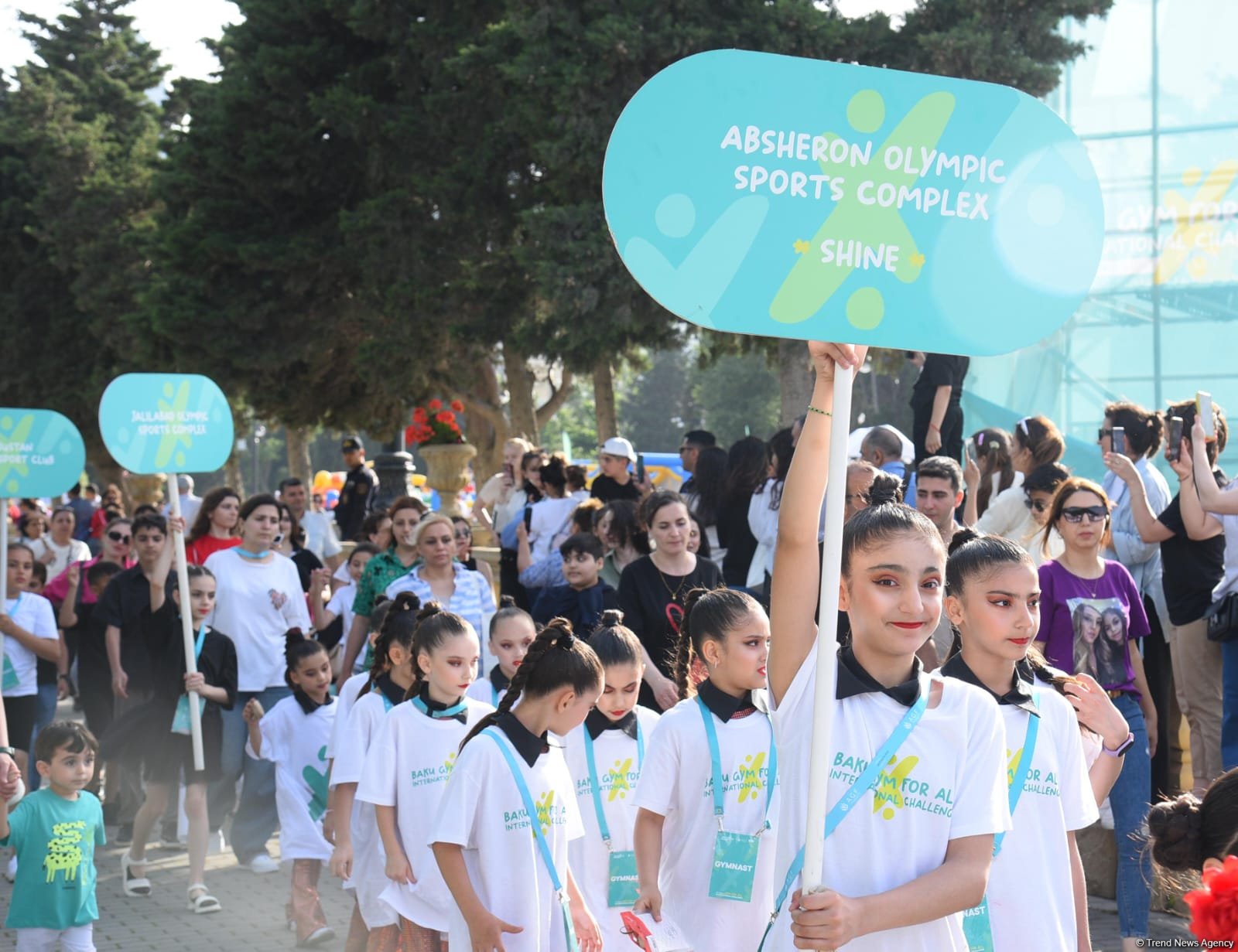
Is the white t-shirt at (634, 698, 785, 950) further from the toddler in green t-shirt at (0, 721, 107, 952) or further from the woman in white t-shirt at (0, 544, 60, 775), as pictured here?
the woman in white t-shirt at (0, 544, 60, 775)

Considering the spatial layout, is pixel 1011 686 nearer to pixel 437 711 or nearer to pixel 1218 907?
pixel 1218 907

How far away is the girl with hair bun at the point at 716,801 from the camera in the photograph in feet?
14.2

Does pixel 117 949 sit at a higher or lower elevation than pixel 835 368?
lower

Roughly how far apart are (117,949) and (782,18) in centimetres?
1441

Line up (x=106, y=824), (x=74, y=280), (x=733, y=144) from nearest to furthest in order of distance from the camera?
(x=733, y=144), (x=106, y=824), (x=74, y=280)

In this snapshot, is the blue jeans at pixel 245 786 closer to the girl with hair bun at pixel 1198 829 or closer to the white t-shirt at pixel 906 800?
the white t-shirt at pixel 906 800

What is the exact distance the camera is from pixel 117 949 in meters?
7.16

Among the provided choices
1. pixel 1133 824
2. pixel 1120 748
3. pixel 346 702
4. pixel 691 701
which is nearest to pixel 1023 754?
pixel 1120 748

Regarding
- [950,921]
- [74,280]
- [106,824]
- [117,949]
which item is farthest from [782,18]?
[74,280]

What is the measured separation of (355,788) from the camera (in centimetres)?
590

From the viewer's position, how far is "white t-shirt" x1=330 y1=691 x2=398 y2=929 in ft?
18.8

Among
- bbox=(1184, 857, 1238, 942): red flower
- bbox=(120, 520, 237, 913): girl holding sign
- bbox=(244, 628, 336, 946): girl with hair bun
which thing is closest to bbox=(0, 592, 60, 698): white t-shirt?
bbox=(120, 520, 237, 913): girl holding sign

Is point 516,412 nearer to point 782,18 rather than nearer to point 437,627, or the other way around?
point 782,18

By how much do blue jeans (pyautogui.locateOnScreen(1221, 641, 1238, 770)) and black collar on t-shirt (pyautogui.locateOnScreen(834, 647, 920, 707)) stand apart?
4190 millimetres
